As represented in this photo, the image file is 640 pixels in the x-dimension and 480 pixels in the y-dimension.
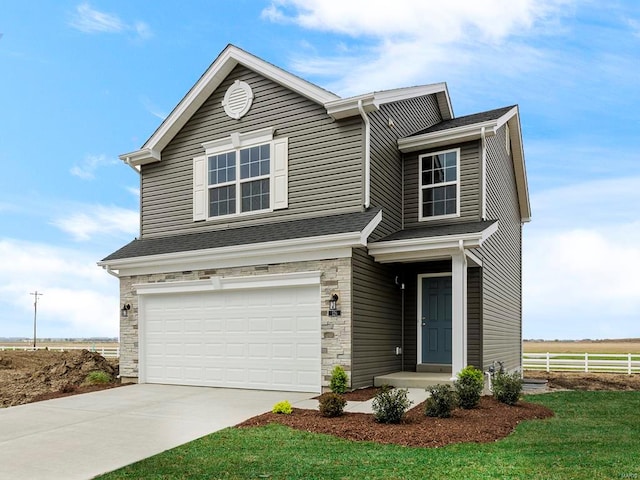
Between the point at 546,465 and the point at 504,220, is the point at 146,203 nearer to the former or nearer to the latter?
the point at 504,220

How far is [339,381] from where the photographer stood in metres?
11.0

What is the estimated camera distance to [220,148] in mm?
14633

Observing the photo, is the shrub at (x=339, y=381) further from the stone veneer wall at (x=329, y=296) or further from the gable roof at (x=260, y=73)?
the gable roof at (x=260, y=73)

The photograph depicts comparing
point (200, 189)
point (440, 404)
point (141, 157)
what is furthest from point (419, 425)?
point (141, 157)

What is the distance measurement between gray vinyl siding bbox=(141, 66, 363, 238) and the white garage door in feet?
6.53

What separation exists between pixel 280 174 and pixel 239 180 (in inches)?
52.2

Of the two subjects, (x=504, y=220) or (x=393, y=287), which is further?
(x=504, y=220)

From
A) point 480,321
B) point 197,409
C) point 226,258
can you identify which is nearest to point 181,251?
point 226,258

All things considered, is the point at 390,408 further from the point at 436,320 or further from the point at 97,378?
the point at 97,378

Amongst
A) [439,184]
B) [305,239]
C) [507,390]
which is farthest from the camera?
[439,184]

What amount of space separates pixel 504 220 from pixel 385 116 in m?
5.75

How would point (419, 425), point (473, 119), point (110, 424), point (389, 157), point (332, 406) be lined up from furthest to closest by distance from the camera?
point (473, 119) → point (389, 157) → point (110, 424) → point (332, 406) → point (419, 425)

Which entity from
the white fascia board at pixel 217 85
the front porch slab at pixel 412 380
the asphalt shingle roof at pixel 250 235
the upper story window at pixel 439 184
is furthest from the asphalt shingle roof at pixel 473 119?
the front porch slab at pixel 412 380

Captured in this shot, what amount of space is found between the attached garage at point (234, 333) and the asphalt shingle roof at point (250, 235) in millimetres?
848
